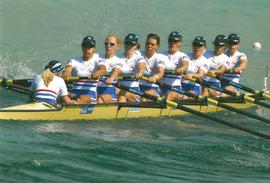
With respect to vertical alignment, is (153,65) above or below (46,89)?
above

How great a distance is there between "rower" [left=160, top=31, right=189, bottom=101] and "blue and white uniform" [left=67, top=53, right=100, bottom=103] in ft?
6.79

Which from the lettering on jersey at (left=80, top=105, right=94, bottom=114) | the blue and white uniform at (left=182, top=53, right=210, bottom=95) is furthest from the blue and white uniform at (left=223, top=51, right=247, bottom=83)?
the lettering on jersey at (left=80, top=105, right=94, bottom=114)

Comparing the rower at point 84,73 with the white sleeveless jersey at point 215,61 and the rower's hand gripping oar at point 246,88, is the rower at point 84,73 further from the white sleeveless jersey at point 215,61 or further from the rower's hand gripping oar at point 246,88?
the white sleeveless jersey at point 215,61

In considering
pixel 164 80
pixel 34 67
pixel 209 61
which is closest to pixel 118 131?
pixel 164 80

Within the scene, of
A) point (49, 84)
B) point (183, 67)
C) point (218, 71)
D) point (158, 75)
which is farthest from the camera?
point (218, 71)

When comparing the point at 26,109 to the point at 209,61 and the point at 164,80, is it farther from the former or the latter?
the point at 209,61

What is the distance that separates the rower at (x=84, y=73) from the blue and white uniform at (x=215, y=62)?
3.75 meters

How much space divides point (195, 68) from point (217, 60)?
990 mm

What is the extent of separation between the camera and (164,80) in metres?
15.5

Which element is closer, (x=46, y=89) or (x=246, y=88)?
(x=46, y=89)

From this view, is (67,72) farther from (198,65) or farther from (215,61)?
(215,61)

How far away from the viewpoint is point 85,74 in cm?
1377

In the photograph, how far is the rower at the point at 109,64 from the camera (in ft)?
45.4

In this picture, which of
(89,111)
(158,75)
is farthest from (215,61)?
(89,111)
